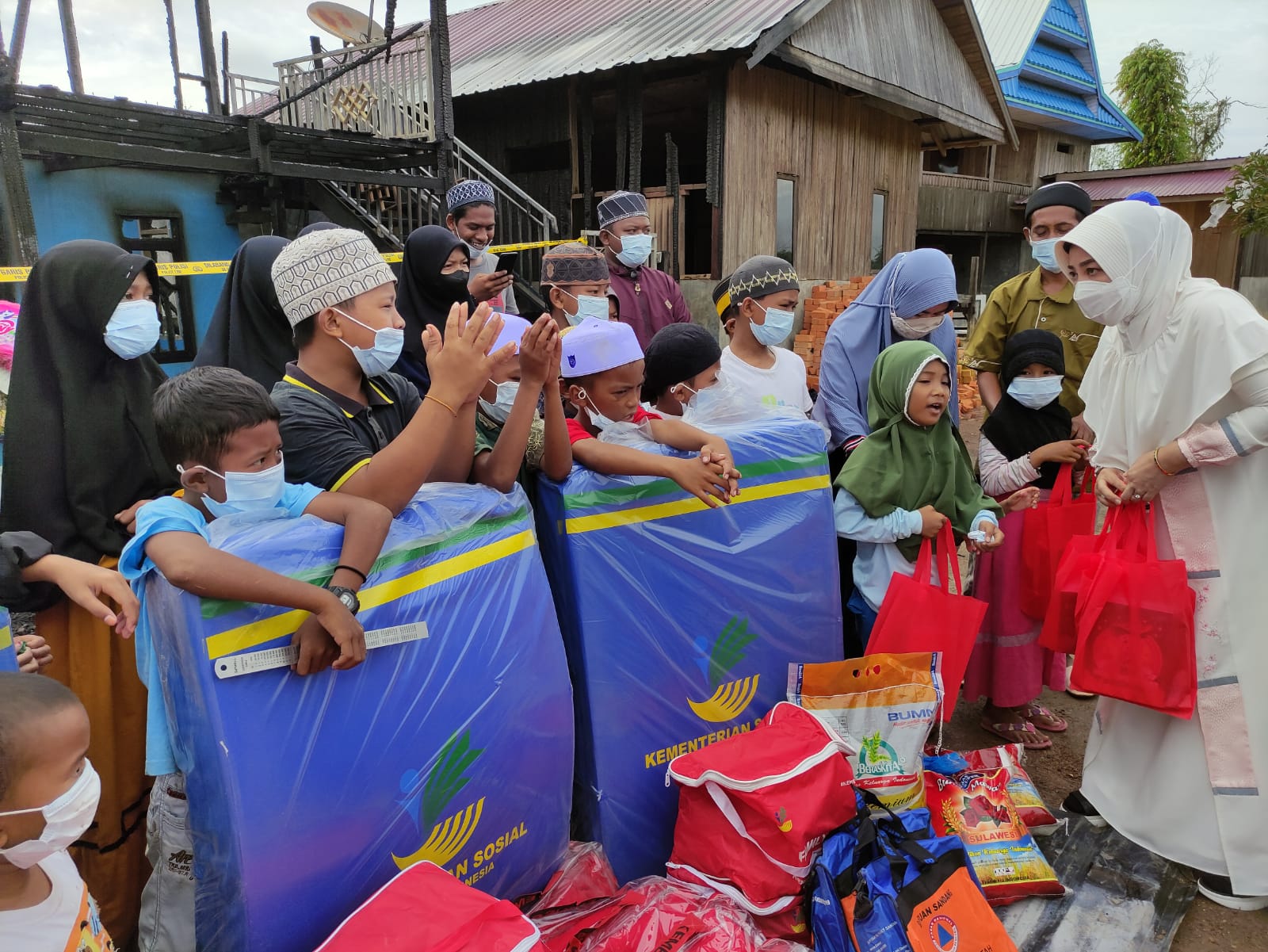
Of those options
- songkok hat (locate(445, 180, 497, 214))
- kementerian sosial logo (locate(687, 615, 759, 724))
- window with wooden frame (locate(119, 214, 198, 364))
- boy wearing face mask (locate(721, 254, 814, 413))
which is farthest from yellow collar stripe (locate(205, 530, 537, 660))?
window with wooden frame (locate(119, 214, 198, 364))

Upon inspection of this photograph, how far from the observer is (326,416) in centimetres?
179

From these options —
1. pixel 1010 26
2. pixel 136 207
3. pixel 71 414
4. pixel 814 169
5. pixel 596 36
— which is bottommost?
pixel 71 414

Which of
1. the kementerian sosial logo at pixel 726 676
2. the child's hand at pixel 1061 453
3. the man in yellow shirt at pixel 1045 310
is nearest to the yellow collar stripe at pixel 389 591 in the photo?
the kementerian sosial logo at pixel 726 676

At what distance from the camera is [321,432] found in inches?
69.4

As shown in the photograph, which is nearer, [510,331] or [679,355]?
[510,331]

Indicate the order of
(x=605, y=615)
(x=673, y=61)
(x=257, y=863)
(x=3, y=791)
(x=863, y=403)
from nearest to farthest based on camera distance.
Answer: (x=3, y=791) < (x=257, y=863) < (x=605, y=615) < (x=863, y=403) < (x=673, y=61)

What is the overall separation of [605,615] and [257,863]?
0.89m

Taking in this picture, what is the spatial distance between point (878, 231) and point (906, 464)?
12159 millimetres

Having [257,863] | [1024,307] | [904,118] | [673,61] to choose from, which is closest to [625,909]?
[257,863]

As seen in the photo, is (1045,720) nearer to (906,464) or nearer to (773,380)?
(906,464)

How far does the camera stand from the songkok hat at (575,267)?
3.34 m

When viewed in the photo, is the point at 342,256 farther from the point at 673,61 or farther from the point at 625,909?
the point at 673,61

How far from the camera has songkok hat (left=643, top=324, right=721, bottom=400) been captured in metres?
2.55

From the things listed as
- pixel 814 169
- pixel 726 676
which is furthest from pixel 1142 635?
pixel 814 169
